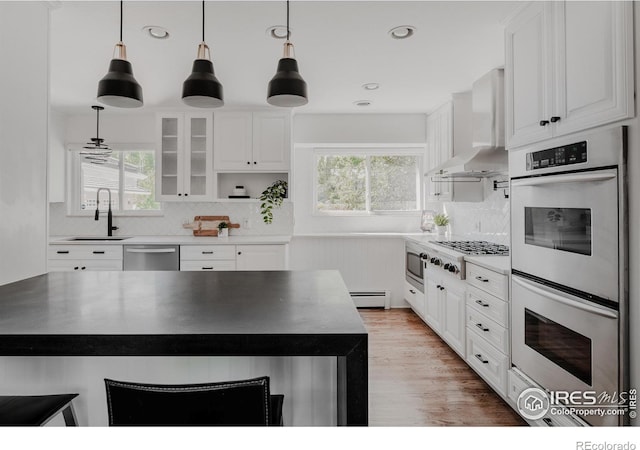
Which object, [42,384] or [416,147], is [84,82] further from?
[416,147]

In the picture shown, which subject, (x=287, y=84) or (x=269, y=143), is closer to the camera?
(x=287, y=84)

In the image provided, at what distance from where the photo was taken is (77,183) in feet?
15.6

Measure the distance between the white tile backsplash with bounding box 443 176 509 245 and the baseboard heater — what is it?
1.14 m

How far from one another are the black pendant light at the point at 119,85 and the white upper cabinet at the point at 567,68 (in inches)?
78.9

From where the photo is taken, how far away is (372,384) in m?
2.74

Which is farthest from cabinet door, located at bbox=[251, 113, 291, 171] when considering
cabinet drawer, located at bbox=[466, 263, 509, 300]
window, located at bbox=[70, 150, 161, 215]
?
cabinet drawer, located at bbox=[466, 263, 509, 300]

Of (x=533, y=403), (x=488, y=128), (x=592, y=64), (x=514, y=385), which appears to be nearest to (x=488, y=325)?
(x=514, y=385)

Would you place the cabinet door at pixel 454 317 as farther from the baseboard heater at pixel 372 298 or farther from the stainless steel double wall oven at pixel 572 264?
the baseboard heater at pixel 372 298

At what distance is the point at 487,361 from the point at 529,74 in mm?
1808

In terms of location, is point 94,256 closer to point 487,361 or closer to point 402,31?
point 402,31

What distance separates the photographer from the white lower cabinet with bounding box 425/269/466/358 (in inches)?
120

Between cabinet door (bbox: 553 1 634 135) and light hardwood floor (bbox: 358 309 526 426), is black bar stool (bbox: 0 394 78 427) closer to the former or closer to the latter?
light hardwood floor (bbox: 358 309 526 426)
